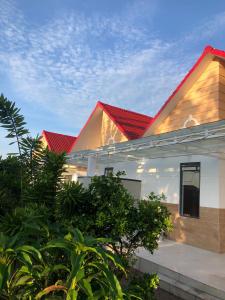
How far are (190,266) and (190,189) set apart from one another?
3.94 m

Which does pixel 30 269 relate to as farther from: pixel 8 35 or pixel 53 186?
pixel 8 35

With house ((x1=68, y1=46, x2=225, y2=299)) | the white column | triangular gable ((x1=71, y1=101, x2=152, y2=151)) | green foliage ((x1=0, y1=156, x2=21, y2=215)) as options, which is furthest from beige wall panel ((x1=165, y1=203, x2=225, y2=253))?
green foliage ((x1=0, y1=156, x2=21, y2=215))

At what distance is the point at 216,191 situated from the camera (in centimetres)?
952

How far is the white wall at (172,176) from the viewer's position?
31.6 feet

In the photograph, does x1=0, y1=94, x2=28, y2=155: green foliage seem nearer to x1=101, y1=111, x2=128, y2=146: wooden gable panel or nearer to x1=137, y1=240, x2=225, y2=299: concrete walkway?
x1=137, y1=240, x2=225, y2=299: concrete walkway

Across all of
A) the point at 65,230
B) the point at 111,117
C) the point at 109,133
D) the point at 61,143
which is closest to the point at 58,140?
the point at 61,143

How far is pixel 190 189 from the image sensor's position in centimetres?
1074

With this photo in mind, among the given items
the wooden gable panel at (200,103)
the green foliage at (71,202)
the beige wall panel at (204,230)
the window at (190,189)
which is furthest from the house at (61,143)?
the green foliage at (71,202)

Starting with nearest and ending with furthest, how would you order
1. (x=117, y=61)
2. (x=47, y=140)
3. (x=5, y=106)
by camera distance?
1. (x=5, y=106)
2. (x=117, y=61)
3. (x=47, y=140)

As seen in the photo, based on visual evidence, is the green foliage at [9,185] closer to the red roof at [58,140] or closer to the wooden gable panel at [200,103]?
the wooden gable panel at [200,103]

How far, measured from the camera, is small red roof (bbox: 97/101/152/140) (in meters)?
14.4

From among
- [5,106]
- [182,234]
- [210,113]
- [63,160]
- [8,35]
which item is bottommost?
[182,234]

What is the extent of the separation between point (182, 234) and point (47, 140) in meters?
Result: 13.9

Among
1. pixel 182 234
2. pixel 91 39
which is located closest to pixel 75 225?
pixel 182 234
